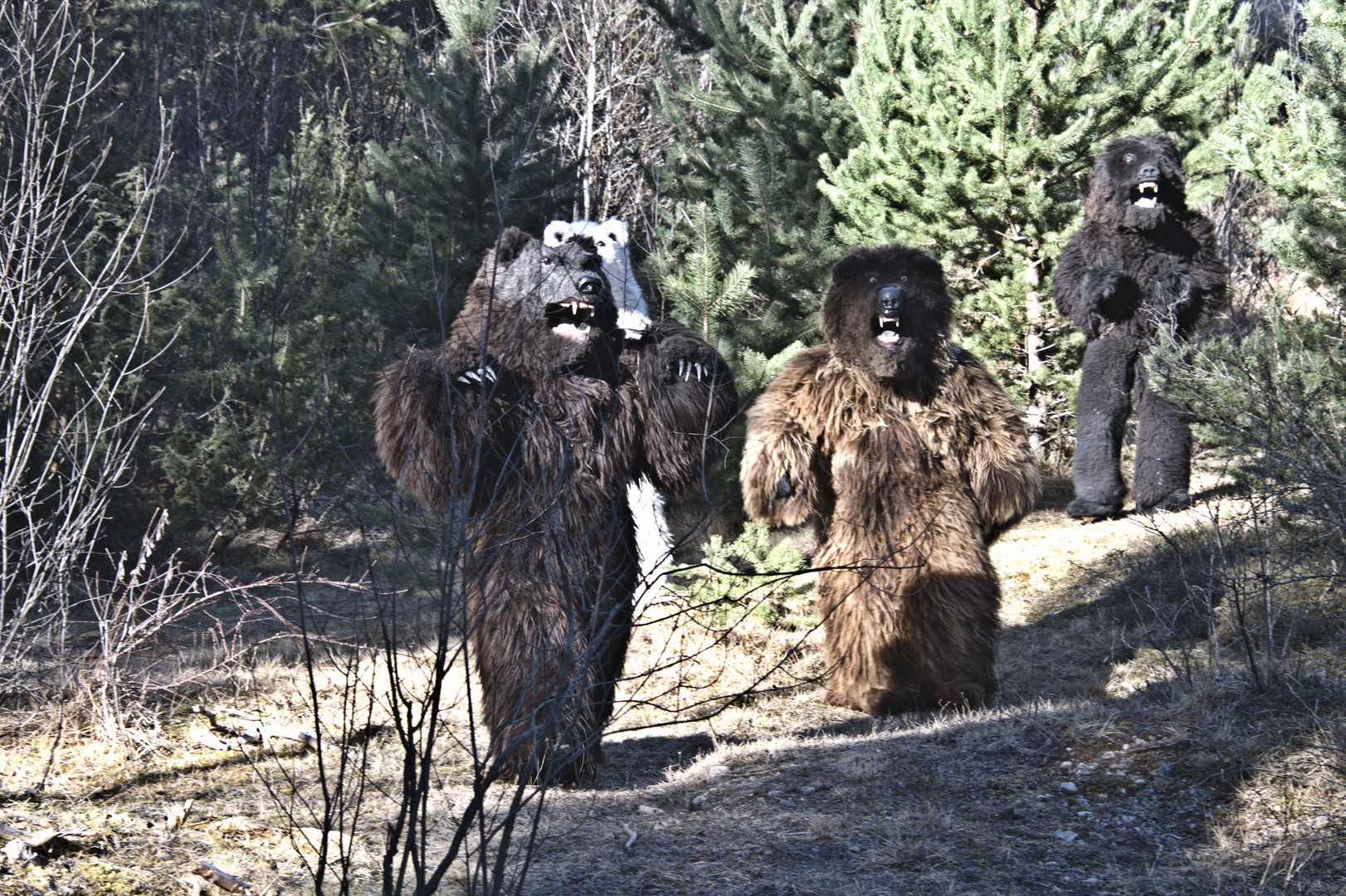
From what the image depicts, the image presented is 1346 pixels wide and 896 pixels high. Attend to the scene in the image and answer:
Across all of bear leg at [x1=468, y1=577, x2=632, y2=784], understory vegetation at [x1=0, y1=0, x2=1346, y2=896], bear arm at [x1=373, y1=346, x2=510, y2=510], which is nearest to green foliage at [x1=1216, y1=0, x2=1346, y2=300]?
understory vegetation at [x1=0, y1=0, x2=1346, y2=896]

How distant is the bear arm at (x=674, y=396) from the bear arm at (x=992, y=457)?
1198mm

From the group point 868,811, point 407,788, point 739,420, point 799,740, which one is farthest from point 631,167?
point 407,788

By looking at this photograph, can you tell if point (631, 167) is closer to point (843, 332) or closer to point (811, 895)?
point (843, 332)

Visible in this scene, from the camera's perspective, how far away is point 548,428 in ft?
13.3

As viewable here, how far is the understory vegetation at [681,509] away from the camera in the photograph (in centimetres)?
341

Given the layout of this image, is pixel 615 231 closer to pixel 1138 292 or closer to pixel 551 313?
pixel 551 313

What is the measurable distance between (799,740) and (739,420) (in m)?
2.34

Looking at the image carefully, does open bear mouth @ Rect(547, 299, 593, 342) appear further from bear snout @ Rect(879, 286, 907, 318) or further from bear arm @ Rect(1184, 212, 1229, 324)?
bear arm @ Rect(1184, 212, 1229, 324)

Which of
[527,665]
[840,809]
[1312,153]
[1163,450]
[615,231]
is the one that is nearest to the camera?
[840,809]

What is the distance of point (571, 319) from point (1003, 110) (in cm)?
509

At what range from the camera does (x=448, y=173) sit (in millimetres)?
7668

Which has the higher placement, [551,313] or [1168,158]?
[1168,158]

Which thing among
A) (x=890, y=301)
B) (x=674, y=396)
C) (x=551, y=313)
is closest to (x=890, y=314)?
(x=890, y=301)

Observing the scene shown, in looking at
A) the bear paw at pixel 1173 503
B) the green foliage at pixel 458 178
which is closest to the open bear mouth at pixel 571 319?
the green foliage at pixel 458 178
